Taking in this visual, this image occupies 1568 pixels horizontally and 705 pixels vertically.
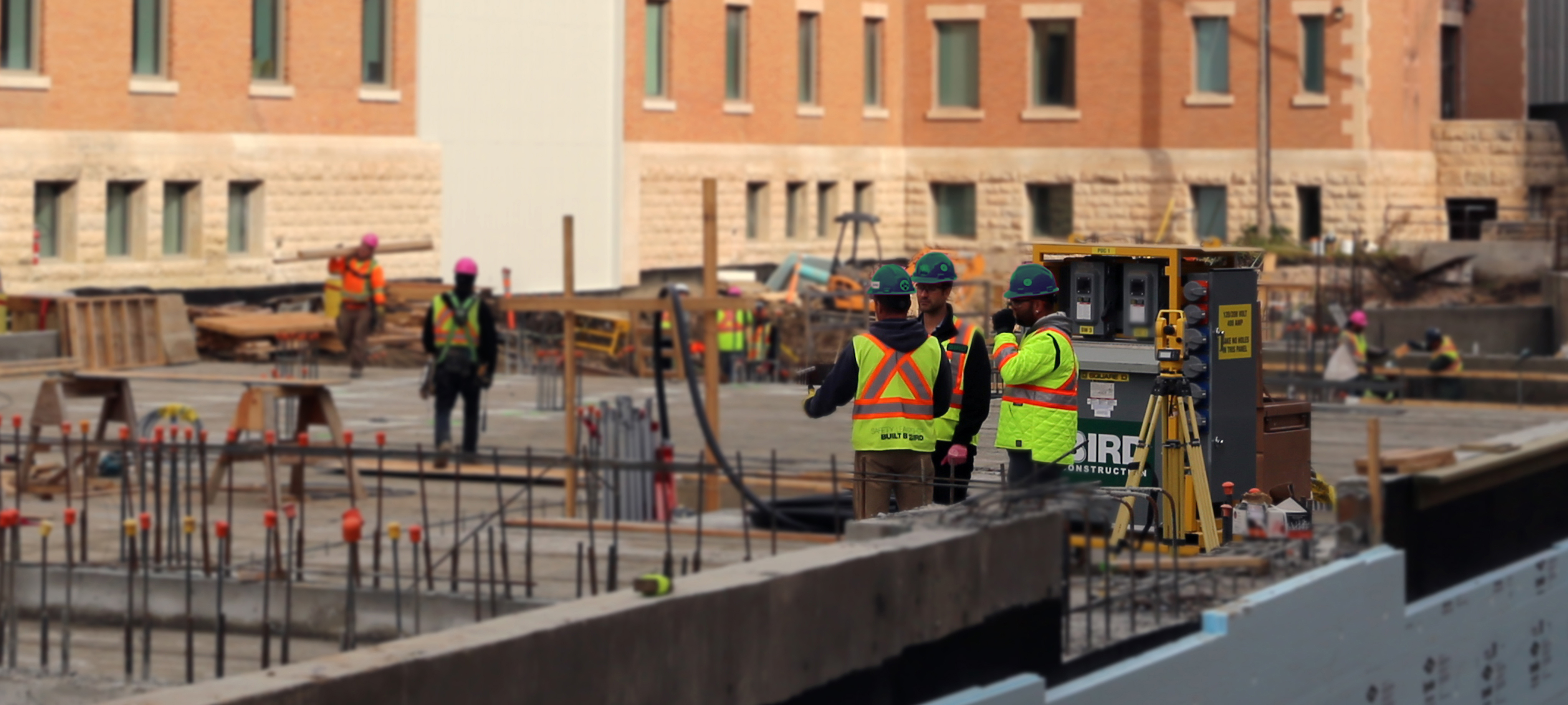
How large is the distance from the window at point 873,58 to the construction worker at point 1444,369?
25.8 meters

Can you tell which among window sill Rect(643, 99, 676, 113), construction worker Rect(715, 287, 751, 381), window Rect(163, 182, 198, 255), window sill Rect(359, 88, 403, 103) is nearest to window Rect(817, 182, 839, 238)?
window sill Rect(643, 99, 676, 113)

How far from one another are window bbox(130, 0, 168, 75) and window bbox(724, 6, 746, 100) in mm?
19017

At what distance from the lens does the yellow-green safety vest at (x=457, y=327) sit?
25750 millimetres

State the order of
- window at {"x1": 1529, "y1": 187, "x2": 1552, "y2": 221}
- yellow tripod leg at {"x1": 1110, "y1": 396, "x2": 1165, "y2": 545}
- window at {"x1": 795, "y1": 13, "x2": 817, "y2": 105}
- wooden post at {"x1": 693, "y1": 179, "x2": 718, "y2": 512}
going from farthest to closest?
window at {"x1": 795, "y1": 13, "x2": 817, "y2": 105} < window at {"x1": 1529, "y1": 187, "x2": 1552, "y2": 221} < wooden post at {"x1": 693, "y1": 179, "x2": 718, "y2": 512} < yellow tripod leg at {"x1": 1110, "y1": 396, "x2": 1165, "y2": 545}

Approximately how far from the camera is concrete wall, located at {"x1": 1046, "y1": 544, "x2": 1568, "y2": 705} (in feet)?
55.5

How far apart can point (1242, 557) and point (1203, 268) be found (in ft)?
30.3


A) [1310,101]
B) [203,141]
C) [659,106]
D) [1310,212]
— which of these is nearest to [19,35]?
[203,141]

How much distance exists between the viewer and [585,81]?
174ft

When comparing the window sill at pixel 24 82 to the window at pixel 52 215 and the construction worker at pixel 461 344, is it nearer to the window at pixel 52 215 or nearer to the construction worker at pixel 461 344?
the window at pixel 52 215

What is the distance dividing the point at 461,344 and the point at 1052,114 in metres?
36.7

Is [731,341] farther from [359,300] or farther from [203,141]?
[203,141]

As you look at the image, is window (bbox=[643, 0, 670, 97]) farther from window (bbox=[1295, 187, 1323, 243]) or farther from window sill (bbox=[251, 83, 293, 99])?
window (bbox=[1295, 187, 1323, 243])

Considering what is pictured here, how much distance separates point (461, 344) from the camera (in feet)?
85.4

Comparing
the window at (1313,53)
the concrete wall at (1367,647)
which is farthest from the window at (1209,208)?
the concrete wall at (1367,647)
